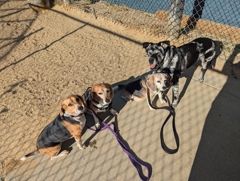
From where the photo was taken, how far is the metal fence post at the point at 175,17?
5.22 metres

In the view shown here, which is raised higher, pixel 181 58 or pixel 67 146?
pixel 181 58

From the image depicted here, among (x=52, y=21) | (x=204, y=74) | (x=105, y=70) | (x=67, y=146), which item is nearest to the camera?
(x=67, y=146)

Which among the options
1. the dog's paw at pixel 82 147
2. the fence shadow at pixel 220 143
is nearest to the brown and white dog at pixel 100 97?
the dog's paw at pixel 82 147

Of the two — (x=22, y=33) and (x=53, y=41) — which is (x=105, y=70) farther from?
(x=22, y=33)

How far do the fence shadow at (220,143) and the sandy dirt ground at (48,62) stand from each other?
1958 millimetres

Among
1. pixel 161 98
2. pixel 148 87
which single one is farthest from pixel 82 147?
pixel 161 98

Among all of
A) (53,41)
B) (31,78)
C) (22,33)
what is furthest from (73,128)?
(22,33)

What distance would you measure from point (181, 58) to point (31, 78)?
3.68 meters

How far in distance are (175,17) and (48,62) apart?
3.62m

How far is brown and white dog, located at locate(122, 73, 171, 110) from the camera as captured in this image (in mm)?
3594

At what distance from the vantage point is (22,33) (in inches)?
273

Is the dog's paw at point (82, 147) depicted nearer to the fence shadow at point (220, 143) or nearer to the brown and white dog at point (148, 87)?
the brown and white dog at point (148, 87)

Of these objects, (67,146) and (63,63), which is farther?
(63,63)

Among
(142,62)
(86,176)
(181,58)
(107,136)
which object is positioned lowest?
(86,176)
